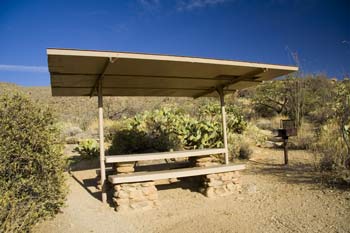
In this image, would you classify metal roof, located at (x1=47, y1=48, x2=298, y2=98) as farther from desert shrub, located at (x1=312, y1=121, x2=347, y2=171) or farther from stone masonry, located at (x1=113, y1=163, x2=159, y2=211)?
stone masonry, located at (x1=113, y1=163, x2=159, y2=211)

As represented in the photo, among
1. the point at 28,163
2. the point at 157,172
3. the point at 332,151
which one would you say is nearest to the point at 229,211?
the point at 157,172

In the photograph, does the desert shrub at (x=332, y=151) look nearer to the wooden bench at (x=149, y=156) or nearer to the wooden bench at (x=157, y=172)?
the wooden bench at (x=157, y=172)

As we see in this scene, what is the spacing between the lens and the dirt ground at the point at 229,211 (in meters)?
3.44

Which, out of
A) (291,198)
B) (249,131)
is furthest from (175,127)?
(291,198)

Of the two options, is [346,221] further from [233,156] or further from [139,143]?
[139,143]

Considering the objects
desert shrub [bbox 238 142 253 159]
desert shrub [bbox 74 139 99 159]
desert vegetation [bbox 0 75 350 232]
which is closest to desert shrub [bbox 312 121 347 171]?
desert vegetation [bbox 0 75 350 232]

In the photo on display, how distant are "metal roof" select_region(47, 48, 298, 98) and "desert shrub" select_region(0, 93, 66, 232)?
845 mm

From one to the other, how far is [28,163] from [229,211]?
9.60 feet

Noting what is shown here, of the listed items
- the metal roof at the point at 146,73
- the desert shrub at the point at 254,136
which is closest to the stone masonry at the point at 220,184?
the metal roof at the point at 146,73

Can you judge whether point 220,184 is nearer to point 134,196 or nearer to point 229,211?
point 229,211

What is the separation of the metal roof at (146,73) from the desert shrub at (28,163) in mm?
845

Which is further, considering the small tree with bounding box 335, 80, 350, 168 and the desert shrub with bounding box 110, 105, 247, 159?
the desert shrub with bounding box 110, 105, 247, 159

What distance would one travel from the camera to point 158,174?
4.27 metres

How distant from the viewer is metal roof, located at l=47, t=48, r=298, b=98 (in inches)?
152
